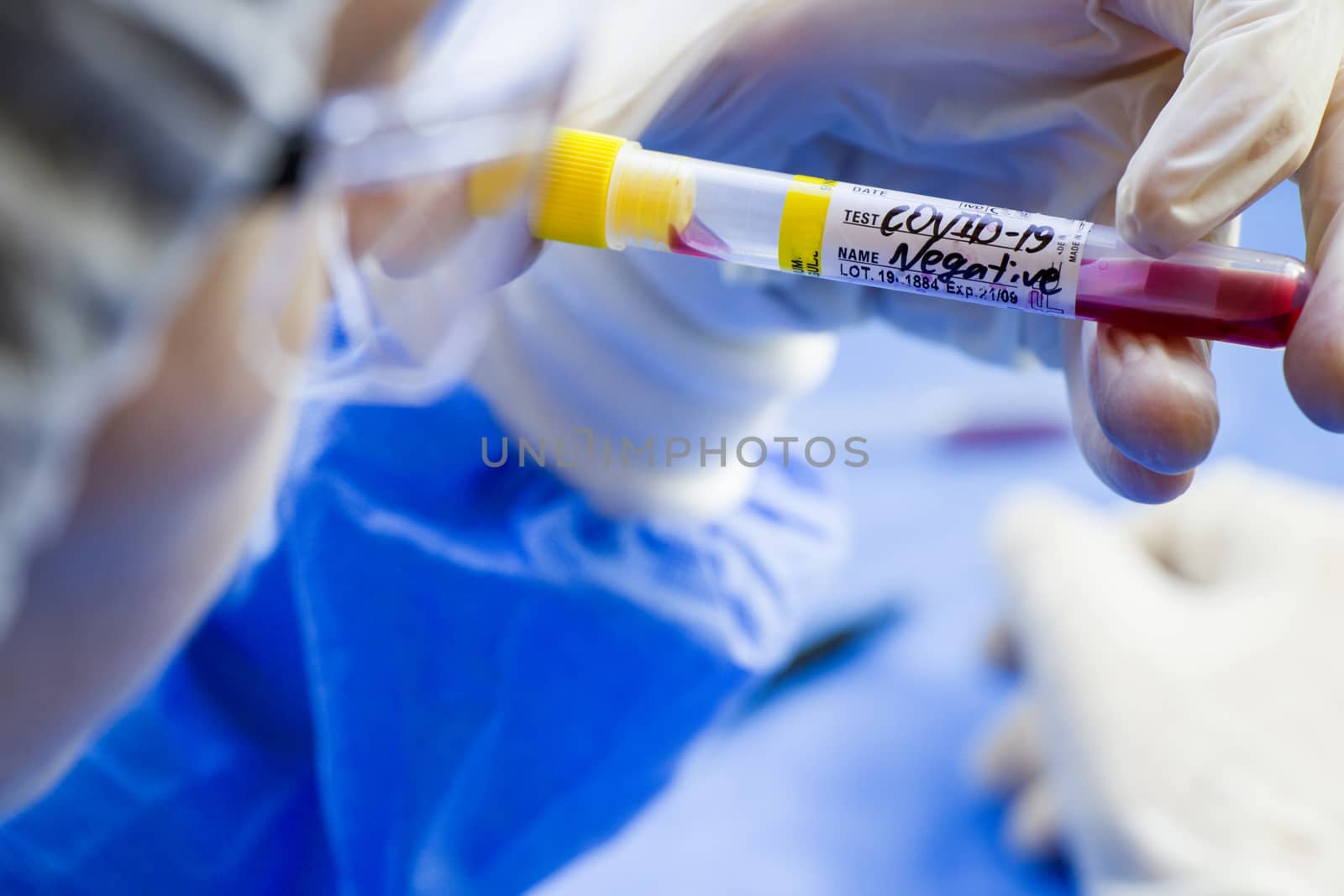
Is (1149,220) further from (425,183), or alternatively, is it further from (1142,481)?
(425,183)

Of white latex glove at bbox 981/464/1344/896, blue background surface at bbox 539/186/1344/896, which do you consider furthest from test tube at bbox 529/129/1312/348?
white latex glove at bbox 981/464/1344/896

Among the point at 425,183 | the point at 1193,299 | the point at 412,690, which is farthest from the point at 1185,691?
the point at 425,183

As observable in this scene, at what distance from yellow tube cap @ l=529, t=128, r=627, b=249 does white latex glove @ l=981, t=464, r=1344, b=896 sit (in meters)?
0.54

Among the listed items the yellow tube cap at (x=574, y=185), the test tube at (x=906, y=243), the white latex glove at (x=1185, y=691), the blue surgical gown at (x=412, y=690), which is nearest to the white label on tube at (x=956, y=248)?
the test tube at (x=906, y=243)

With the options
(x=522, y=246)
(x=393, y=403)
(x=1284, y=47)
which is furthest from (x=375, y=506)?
(x=1284, y=47)

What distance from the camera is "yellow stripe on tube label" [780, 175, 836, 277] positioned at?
0.51 metres

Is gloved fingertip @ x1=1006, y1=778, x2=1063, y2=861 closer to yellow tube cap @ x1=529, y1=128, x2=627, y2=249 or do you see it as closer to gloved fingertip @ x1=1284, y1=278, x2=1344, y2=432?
gloved fingertip @ x1=1284, y1=278, x2=1344, y2=432

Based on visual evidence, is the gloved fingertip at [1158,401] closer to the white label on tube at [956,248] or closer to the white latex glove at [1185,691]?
the white label on tube at [956,248]

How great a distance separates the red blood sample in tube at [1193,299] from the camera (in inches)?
17.8

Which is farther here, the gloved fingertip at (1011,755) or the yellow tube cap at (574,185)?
the gloved fingertip at (1011,755)

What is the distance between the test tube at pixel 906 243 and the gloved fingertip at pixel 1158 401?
13 millimetres

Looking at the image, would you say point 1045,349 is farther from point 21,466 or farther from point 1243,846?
point 21,466

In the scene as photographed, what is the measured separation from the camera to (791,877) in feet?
2.84

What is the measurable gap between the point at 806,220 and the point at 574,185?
0.11 m
